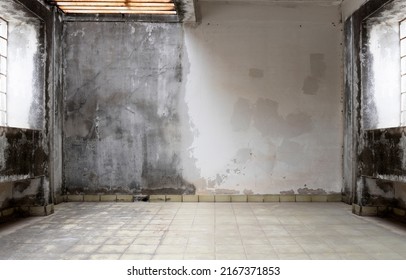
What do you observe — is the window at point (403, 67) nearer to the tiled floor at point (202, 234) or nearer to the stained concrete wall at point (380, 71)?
the stained concrete wall at point (380, 71)

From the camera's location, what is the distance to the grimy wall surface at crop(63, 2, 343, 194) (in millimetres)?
6734

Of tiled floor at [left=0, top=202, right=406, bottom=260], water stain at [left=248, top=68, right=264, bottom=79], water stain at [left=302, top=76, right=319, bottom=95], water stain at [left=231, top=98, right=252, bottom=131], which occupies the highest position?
water stain at [left=248, top=68, right=264, bottom=79]

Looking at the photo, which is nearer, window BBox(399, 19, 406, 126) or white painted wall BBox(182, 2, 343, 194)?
window BBox(399, 19, 406, 126)

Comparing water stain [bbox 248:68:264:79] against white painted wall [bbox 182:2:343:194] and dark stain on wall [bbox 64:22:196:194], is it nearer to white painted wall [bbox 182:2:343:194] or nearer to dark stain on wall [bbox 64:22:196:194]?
white painted wall [bbox 182:2:343:194]

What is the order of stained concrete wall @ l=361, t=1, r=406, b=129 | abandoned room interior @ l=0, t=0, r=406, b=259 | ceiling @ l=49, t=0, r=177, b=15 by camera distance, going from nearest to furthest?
stained concrete wall @ l=361, t=1, r=406, b=129, ceiling @ l=49, t=0, r=177, b=15, abandoned room interior @ l=0, t=0, r=406, b=259

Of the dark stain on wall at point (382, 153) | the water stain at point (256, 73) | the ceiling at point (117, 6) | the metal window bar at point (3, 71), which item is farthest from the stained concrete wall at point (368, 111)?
the metal window bar at point (3, 71)

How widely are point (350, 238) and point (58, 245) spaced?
3.35 m

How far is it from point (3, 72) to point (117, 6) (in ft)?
7.25

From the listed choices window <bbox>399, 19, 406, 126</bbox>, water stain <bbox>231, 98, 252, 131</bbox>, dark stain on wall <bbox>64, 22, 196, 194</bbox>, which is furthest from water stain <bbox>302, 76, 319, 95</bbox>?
dark stain on wall <bbox>64, 22, 196, 194</bbox>

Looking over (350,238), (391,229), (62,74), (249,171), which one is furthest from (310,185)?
(62,74)

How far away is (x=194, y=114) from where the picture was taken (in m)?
6.73

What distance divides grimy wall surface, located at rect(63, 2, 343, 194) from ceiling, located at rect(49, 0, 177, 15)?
29 cm

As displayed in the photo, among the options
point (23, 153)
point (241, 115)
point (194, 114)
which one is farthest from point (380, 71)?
point (23, 153)

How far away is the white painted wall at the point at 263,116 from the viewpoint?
6.73 m
